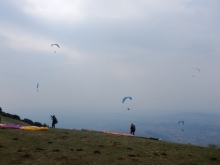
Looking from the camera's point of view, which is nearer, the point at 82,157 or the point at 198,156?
the point at 82,157

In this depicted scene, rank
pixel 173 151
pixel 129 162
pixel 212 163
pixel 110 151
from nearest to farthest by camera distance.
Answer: pixel 129 162 < pixel 212 163 < pixel 110 151 < pixel 173 151

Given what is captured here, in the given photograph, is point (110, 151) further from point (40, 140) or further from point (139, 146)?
point (40, 140)

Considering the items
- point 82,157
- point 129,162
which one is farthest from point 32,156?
point 129,162

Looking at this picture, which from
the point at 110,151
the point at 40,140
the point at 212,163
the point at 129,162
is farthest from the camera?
the point at 40,140

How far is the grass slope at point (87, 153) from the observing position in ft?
59.4

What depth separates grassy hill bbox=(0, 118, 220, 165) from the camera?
18117 mm

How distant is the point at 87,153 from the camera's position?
20.0 metres

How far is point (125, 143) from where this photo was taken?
2469 cm

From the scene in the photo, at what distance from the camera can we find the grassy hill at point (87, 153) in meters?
18.1

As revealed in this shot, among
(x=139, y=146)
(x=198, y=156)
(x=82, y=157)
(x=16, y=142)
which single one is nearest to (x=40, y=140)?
(x=16, y=142)

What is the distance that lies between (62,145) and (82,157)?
14.6 ft

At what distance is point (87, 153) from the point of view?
65.7 feet

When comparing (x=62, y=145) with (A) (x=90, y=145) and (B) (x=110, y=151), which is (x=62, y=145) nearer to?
(A) (x=90, y=145)

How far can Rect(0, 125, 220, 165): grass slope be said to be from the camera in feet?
59.4
